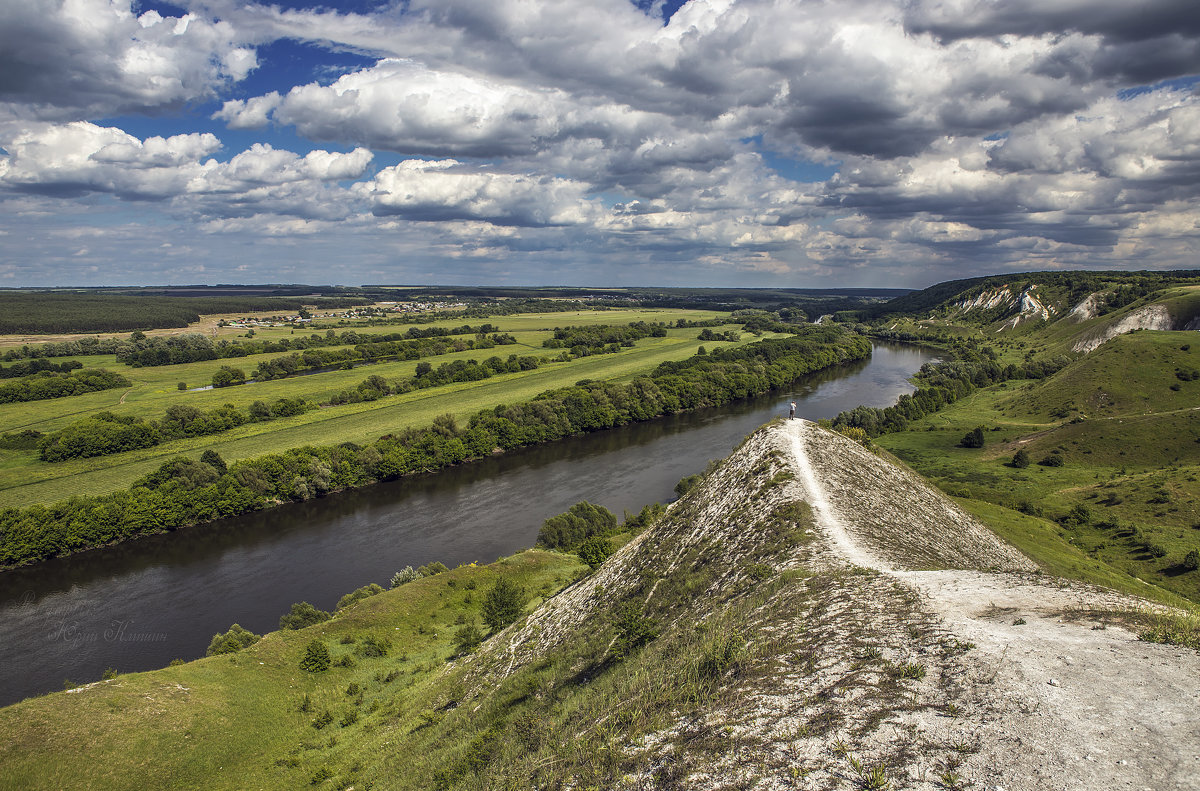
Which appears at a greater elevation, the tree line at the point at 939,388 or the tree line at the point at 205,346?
the tree line at the point at 205,346

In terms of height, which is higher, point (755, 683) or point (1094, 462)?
point (755, 683)

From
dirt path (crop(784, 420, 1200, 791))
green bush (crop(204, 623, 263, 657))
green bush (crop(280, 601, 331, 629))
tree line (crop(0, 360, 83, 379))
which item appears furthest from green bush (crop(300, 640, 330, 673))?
tree line (crop(0, 360, 83, 379))

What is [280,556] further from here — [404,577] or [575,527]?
[575,527]

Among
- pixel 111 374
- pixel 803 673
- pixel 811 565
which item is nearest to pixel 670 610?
pixel 811 565

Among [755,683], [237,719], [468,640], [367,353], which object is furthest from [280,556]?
[367,353]

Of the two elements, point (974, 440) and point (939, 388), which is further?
point (939, 388)

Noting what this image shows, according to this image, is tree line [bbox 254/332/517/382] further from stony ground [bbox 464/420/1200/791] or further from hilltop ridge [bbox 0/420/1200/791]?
stony ground [bbox 464/420/1200/791]

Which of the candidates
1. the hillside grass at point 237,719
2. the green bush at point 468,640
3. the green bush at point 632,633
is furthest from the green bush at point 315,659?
the green bush at point 632,633

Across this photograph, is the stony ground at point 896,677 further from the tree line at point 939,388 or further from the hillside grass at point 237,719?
the tree line at point 939,388
